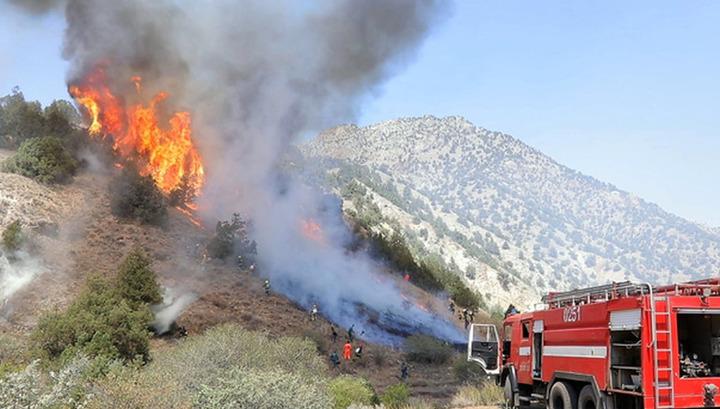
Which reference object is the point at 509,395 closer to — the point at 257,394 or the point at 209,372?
the point at 209,372

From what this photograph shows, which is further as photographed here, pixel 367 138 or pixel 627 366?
pixel 367 138

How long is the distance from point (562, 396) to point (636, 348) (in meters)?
2.89

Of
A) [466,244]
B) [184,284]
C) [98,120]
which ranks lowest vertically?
[184,284]

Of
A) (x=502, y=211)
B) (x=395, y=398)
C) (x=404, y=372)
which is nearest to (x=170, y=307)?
(x=404, y=372)

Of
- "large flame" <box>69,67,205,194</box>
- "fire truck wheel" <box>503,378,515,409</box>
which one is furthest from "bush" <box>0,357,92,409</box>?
"large flame" <box>69,67,205,194</box>

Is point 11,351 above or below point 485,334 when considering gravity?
below

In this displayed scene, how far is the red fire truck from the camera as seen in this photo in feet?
32.1

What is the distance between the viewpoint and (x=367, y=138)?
15538 cm

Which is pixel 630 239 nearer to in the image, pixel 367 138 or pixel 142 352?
pixel 367 138

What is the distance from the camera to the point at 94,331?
67.7 ft

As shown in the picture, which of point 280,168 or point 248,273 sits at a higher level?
point 280,168

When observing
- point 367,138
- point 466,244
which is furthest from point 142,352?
point 367,138

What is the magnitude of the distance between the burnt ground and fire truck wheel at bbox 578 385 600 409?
41.3ft

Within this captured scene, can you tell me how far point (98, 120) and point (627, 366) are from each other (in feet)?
137
